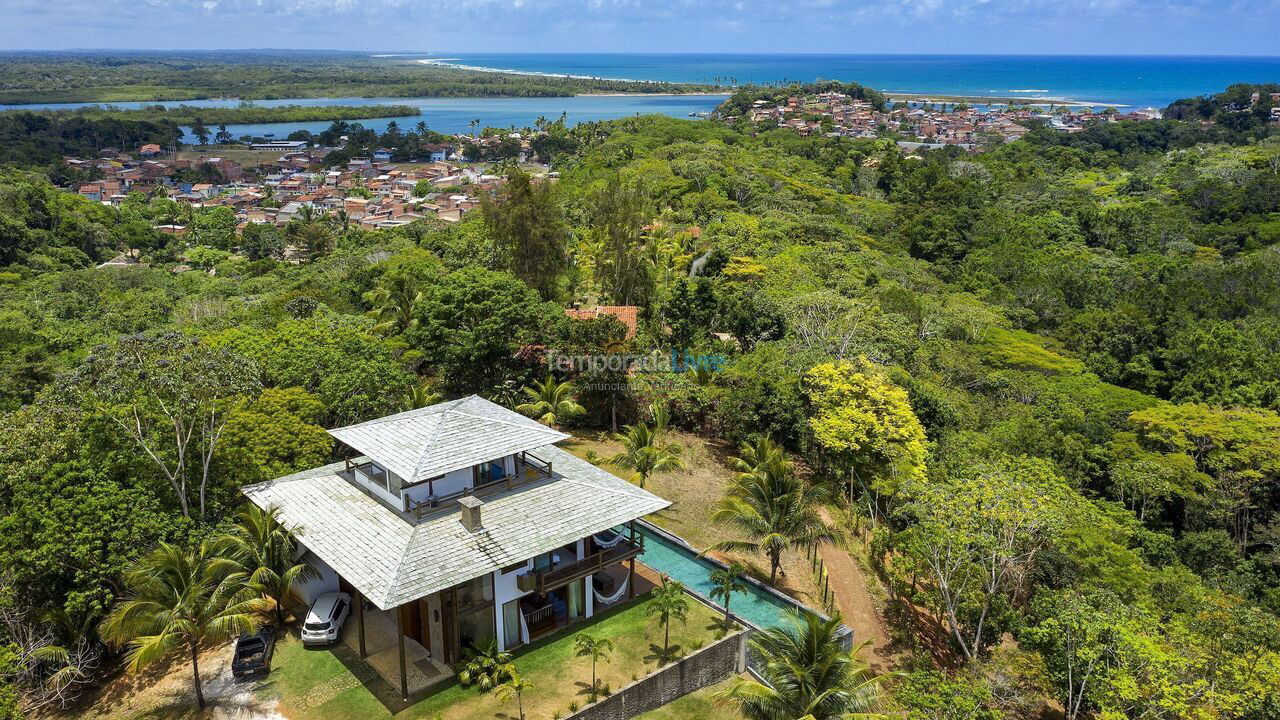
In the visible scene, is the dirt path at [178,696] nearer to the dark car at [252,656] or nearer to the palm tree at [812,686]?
the dark car at [252,656]

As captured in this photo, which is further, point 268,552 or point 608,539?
point 608,539

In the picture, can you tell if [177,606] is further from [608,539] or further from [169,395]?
[608,539]

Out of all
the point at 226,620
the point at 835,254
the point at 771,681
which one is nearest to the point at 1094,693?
the point at 771,681

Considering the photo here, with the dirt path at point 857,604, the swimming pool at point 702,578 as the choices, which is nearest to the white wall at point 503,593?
the swimming pool at point 702,578

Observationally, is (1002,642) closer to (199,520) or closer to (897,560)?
(897,560)

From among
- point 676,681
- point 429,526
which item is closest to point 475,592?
point 429,526

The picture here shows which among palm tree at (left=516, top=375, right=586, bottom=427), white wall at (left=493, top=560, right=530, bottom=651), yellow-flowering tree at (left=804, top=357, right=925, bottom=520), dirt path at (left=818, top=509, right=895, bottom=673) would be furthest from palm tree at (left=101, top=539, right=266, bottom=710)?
yellow-flowering tree at (left=804, top=357, right=925, bottom=520)

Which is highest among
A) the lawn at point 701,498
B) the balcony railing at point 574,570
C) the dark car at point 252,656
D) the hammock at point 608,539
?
the hammock at point 608,539

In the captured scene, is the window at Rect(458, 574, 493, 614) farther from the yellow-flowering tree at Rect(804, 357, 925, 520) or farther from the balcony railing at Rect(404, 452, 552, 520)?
the yellow-flowering tree at Rect(804, 357, 925, 520)
